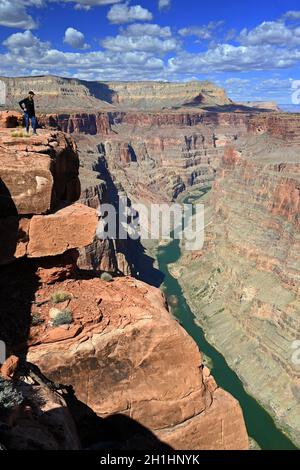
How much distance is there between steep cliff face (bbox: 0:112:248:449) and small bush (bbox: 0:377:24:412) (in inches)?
138

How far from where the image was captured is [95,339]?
1786 cm

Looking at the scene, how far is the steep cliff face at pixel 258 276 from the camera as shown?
61219 mm

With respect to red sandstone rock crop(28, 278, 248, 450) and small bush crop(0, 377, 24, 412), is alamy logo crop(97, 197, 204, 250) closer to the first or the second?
red sandstone rock crop(28, 278, 248, 450)

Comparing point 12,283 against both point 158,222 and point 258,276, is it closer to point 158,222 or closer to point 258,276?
point 258,276

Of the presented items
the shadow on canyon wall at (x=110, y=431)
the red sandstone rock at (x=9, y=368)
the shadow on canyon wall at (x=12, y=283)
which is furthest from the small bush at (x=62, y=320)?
the red sandstone rock at (x=9, y=368)

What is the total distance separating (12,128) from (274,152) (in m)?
90.2

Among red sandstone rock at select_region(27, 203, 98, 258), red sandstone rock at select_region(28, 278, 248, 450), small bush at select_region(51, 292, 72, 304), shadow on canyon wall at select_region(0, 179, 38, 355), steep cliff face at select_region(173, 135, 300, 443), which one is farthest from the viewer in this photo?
steep cliff face at select_region(173, 135, 300, 443)

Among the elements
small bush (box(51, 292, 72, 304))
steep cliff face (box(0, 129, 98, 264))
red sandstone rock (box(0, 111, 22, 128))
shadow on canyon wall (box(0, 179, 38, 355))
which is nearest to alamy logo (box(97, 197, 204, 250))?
red sandstone rock (box(0, 111, 22, 128))

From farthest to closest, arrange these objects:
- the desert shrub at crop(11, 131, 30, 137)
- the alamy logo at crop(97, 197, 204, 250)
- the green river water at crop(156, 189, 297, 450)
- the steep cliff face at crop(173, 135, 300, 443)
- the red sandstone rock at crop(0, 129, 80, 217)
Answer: the alamy logo at crop(97, 197, 204, 250) → the steep cliff face at crop(173, 135, 300, 443) → the green river water at crop(156, 189, 297, 450) → the desert shrub at crop(11, 131, 30, 137) → the red sandstone rock at crop(0, 129, 80, 217)

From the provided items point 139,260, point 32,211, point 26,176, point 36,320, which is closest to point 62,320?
point 36,320

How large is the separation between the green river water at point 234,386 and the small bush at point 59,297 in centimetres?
3875

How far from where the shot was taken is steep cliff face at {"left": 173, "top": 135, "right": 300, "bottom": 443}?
6122 cm

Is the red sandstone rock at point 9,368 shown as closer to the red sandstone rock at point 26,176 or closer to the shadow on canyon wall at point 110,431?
the shadow on canyon wall at point 110,431

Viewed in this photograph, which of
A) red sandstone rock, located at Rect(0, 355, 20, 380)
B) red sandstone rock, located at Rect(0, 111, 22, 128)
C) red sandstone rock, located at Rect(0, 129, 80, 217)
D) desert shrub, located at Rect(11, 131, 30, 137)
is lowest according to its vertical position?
red sandstone rock, located at Rect(0, 355, 20, 380)
